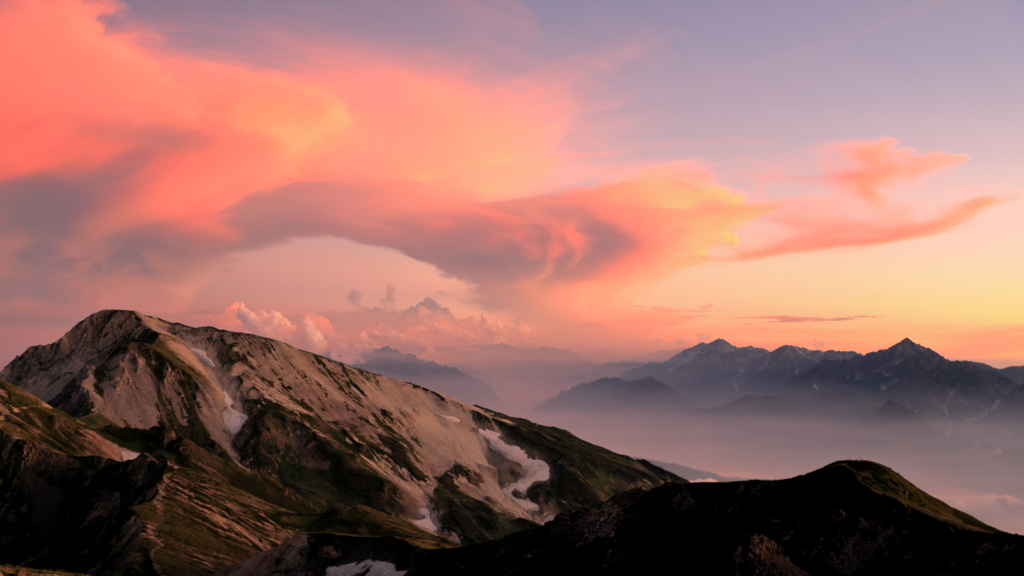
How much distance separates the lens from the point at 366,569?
8525 cm

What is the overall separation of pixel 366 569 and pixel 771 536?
53.0 m

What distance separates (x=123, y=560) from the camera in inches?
3831

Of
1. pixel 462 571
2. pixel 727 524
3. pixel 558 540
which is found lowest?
pixel 462 571

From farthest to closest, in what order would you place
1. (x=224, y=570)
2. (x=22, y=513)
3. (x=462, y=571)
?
(x=22, y=513) → (x=224, y=570) → (x=462, y=571)

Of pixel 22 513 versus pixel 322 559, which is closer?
pixel 322 559

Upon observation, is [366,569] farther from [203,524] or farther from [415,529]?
[415,529]

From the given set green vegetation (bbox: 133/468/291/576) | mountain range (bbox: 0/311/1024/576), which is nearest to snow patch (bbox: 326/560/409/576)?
mountain range (bbox: 0/311/1024/576)

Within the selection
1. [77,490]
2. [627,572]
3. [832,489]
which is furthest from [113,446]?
[832,489]

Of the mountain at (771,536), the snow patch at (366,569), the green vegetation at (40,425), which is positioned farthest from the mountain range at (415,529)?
the green vegetation at (40,425)

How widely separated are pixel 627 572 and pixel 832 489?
20.0 metres

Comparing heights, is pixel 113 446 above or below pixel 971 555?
below

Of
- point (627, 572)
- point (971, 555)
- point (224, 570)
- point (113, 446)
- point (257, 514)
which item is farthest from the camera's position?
point (113, 446)

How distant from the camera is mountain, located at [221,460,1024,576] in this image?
166 ft

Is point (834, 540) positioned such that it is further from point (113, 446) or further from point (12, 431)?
point (113, 446)
